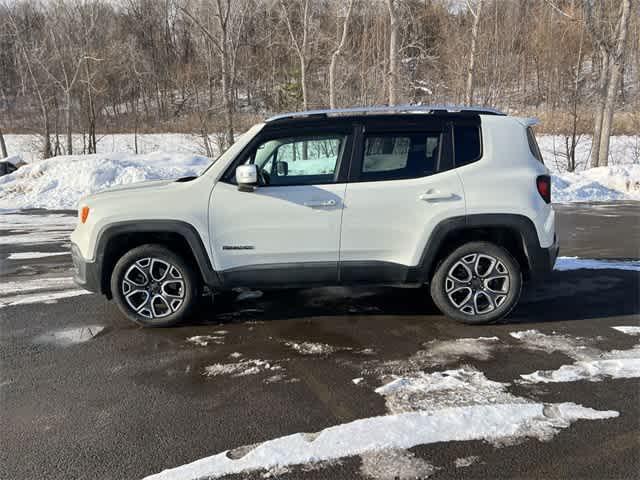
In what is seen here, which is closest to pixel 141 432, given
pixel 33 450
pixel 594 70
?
pixel 33 450

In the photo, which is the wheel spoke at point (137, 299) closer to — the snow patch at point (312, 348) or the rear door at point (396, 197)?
the snow patch at point (312, 348)

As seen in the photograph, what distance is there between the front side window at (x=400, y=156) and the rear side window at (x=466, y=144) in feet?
0.58

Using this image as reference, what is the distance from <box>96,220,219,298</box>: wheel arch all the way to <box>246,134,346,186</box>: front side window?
0.86m

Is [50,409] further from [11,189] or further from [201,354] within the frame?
[11,189]

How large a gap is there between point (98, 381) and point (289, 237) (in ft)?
6.24

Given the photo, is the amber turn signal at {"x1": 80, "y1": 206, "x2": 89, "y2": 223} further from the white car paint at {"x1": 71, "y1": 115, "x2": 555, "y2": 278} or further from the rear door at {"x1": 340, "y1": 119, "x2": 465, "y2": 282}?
the rear door at {"x1": 340, "y1": 119, "x2": 465, "y2": 282}

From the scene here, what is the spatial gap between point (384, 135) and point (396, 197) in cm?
58

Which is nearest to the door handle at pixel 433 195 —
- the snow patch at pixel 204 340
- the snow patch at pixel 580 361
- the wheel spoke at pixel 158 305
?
the snow patch at pixel 580 361

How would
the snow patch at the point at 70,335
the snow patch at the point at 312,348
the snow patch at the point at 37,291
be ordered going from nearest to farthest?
the snow patch at the point at 312,348 < the snow patch at the point at 70,335 < the snow patch at the point at 37,291

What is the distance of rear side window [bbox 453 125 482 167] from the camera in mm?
→ 4457

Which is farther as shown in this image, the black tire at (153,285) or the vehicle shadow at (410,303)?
the vehicle shadow at (410,303)

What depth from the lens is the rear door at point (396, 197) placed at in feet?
14.4

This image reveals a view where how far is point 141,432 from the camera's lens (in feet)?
9.68

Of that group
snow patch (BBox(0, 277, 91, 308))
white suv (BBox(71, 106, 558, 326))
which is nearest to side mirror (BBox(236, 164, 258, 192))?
white suv (BBox(71, 106, 558, 326))
